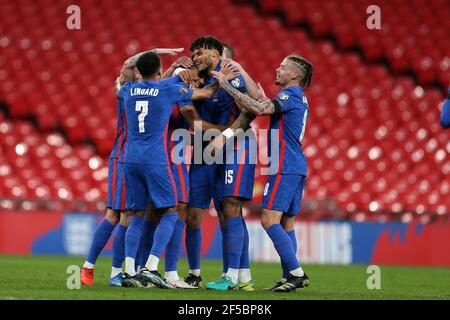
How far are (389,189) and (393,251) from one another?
221 cm

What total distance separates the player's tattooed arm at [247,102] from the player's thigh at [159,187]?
730 mm

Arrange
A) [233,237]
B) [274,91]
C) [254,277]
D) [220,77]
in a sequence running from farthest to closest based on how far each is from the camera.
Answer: [274,91]
[254,277]
[233,237]
[220,77]

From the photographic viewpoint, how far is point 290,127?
6598mm

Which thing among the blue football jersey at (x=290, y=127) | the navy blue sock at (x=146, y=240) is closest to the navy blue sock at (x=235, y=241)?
the blue football jersey at (x=290, y=127)

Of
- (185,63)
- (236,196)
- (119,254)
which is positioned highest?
(185,63)

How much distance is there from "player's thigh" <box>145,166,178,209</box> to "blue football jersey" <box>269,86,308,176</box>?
0.82m

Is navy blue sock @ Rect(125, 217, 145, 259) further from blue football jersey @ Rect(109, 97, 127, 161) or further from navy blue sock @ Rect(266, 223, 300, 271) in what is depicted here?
navy blue sock @ Rect(266, 223, 300, 271)

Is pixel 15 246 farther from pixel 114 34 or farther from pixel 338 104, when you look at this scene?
pixel 338 104

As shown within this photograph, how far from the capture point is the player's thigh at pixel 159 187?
249 inches

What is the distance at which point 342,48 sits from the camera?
17.0m

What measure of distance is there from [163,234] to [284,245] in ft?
2.82

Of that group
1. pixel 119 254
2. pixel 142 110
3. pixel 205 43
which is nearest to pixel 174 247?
pixel 119 254

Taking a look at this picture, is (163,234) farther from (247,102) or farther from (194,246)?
(247,102)
